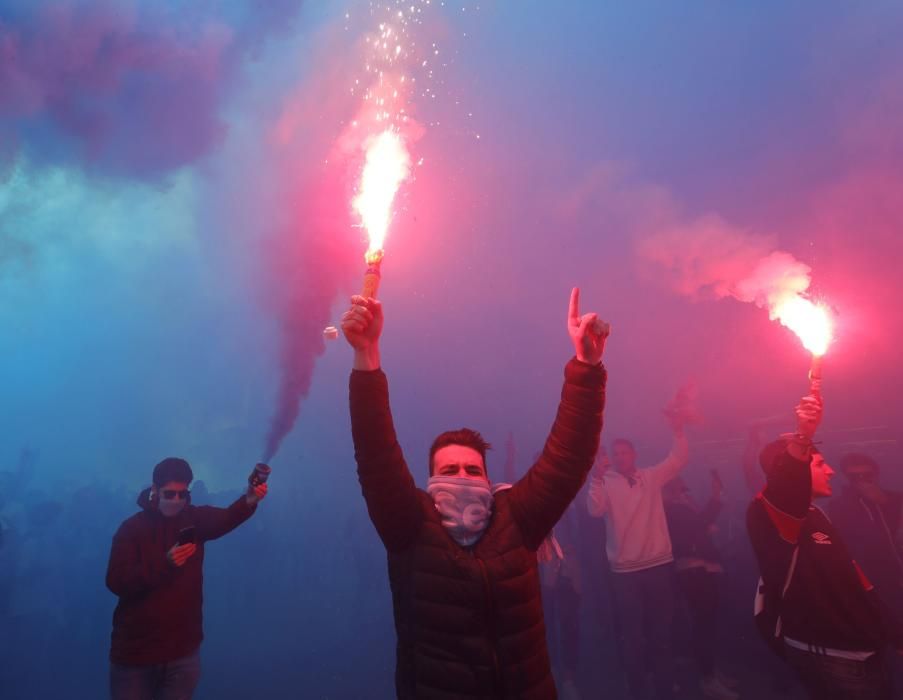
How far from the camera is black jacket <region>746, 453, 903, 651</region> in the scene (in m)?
3.49

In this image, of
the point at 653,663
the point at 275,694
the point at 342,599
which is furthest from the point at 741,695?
the point at 342,599

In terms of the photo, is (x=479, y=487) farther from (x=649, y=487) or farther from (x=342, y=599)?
(x=342, y=599)

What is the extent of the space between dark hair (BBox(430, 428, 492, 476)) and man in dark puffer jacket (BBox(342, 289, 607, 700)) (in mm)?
286

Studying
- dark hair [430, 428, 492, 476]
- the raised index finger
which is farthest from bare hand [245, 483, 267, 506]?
the raised index finger

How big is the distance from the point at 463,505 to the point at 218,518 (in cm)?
440

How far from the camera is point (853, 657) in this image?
11.2 ft

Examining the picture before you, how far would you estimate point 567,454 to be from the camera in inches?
94.3

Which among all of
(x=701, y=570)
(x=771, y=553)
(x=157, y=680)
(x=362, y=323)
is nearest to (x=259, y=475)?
(x=157, y=680)

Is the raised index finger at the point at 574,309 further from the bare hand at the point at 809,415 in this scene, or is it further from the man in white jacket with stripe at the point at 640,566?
the man in white jacket with stripe at the point at 640,566

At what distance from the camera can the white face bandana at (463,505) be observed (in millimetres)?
2373

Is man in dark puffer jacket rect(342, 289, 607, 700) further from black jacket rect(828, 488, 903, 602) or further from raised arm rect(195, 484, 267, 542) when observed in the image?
black jacket rect(828, 488, 903, 602)

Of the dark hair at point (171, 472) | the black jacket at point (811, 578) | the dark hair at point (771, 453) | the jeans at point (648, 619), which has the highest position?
the dark hair at point (171, 472)

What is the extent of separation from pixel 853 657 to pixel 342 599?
1201 inches

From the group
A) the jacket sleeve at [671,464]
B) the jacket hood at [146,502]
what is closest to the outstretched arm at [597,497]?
the jacket sleeve at [671,464]
